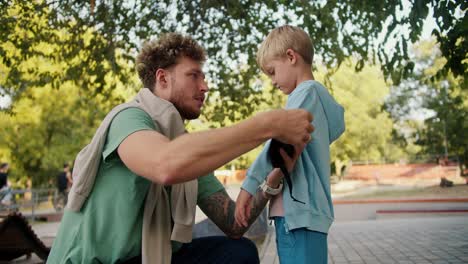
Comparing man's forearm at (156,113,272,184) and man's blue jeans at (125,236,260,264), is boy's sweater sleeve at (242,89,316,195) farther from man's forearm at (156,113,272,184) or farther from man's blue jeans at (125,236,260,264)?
man's forearm at (156,113,272,184)

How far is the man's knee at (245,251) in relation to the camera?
2.64 m

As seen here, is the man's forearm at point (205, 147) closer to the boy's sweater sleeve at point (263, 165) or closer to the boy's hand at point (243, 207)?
the boy's sweater sleeve at point (263, 165)

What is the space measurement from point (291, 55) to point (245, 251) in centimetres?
106

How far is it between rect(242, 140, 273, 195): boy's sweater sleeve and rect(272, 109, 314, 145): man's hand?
665 mm

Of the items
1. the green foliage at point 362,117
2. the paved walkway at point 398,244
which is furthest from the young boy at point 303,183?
the green foliage at point 362,117

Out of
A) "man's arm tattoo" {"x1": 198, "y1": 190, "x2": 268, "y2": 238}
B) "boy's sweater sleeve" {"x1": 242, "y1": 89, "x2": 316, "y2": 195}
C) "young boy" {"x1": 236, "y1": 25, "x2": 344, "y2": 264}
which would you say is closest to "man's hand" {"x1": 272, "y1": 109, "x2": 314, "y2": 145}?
"young boy" {"x1": 236, "y1": 25, "x2": 344, "y2": 264}

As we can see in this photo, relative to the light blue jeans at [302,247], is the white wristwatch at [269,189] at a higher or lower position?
higher

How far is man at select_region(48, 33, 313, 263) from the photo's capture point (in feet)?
5.50

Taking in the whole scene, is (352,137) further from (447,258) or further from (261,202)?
(261,202)

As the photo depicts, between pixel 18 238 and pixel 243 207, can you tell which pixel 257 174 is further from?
pixel 18 238

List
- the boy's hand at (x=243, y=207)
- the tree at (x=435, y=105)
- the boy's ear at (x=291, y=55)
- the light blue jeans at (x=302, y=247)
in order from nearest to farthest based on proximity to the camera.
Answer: the light blue jeans at (x=302, y=247)
the boy's hand at (x=243, y=207)
the boy's ear at (x=291, y=55)
the tree at (x=435, y=105)

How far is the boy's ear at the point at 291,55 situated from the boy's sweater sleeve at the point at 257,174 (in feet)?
2.00

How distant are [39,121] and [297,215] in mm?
26026

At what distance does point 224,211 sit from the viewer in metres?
2.72
